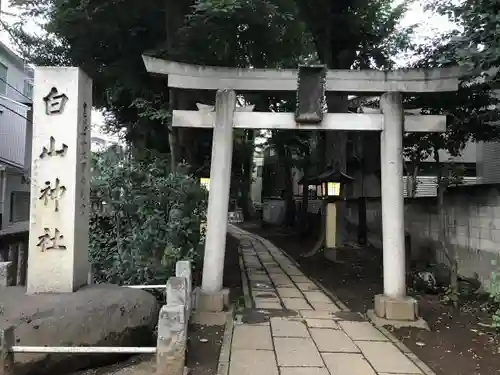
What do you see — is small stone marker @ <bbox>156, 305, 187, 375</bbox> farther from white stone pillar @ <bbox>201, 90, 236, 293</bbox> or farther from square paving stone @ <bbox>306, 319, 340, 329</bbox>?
white stone pillar @ <bbox>201, 90, 236, 293</bbox>

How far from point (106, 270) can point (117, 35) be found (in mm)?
6162

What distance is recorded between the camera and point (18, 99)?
18.0 meters

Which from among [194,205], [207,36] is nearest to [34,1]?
[207,36]

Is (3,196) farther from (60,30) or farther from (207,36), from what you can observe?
(207,36)

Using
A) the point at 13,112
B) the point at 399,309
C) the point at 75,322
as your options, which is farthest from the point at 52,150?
the point at 13,112

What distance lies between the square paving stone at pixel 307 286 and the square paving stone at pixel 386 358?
3.80m

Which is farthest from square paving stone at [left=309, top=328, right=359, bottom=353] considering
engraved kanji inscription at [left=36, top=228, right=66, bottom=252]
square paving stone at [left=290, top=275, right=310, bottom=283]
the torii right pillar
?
square paving stone at [left=290, top=275, right=310, bottom=283]

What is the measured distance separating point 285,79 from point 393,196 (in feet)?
9.10

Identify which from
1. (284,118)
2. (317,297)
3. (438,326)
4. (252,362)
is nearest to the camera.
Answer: (252,362)

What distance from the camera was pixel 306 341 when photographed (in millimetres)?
6109

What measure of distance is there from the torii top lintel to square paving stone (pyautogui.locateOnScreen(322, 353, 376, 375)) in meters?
4.49

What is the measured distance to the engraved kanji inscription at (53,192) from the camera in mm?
5289

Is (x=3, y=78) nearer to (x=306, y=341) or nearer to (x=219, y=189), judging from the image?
(x=219, y=189)

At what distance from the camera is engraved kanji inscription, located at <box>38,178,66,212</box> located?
529cm
